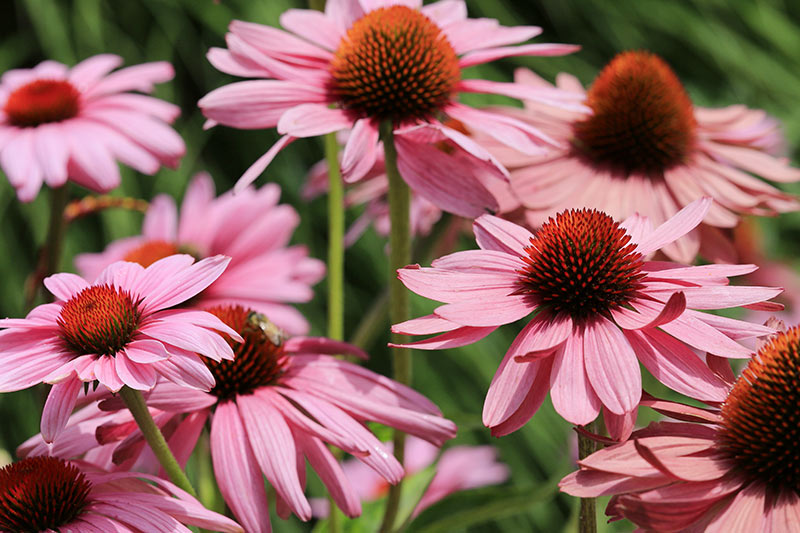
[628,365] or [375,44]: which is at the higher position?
[375,44]

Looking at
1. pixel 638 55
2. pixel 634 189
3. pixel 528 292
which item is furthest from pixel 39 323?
pixel 638 55

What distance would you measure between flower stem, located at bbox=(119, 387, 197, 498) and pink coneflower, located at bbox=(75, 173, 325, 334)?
1.05ft

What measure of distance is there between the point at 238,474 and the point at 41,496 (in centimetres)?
9

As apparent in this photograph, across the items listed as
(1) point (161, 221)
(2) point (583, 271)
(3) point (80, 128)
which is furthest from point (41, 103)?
(2) point (583, 271)

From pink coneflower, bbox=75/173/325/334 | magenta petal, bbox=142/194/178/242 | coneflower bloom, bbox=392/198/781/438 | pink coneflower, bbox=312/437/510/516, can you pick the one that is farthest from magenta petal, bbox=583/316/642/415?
pink coneflower, bbox=312/437/510/516

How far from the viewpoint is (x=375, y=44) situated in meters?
0.59

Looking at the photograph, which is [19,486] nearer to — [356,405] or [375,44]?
[356,405]

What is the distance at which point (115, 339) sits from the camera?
1.30ft

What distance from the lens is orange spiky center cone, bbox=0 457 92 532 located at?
37cm

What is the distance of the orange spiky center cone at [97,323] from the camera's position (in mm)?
393

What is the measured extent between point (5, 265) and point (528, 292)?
123 centimetres

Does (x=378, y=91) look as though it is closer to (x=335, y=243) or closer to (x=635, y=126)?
(x=335, y=243)

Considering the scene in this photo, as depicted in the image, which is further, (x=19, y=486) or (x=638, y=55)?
(x=638, y=55)

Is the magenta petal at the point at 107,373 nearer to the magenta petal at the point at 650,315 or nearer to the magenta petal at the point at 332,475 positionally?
the magenta petal at the point at 332,475
